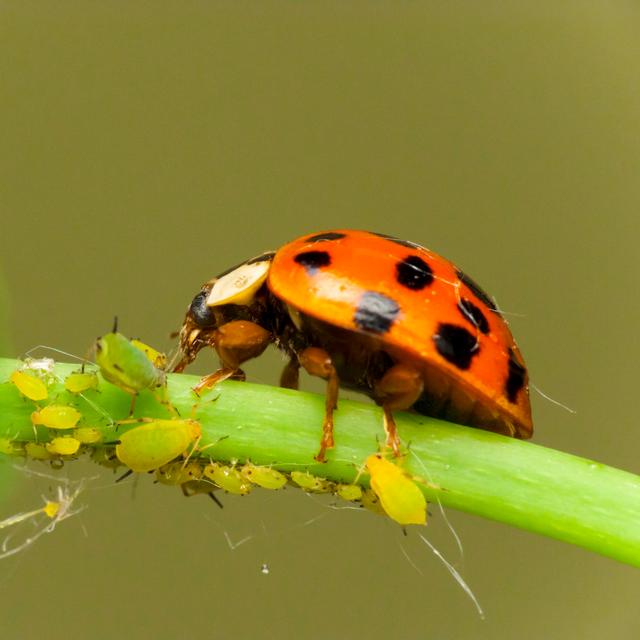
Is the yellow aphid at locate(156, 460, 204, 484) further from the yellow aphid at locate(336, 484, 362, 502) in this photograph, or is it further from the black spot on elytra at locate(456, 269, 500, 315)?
the black spot on elytra at locate(456, 269, 500, 315)

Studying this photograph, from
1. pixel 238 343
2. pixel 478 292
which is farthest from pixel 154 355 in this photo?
pixel 478 292

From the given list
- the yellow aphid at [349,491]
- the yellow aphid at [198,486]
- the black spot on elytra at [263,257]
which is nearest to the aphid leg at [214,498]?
the yellow aphid at [198,486]

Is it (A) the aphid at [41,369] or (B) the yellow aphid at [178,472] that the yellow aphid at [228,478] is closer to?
(B) the yellow aphid at [178,472]

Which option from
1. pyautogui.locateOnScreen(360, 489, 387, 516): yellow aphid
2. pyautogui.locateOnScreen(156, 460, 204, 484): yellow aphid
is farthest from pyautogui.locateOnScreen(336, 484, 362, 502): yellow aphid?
pyautogui.locateOnScreen(156, 460, 204, 484): yellow aphid

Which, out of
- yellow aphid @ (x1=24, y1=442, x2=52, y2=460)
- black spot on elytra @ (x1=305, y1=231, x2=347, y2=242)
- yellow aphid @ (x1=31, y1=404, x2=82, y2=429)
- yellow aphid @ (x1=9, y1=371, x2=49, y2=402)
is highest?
black spot on elytra @ (x1=305, y1=231, x2=347, y2=242)

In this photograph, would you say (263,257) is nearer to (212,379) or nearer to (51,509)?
(212,379)

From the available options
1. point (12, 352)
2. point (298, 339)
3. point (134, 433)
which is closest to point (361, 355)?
point (298, 339)
